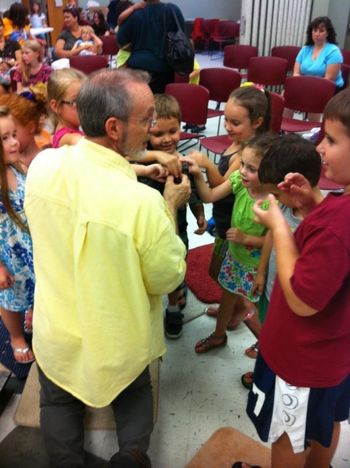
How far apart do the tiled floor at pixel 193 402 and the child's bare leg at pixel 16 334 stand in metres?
0.23

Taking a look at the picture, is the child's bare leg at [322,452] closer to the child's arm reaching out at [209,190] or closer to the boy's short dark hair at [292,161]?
the boy's short dark hair at [292,161]

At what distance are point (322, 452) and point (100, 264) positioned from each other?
1.03 metres

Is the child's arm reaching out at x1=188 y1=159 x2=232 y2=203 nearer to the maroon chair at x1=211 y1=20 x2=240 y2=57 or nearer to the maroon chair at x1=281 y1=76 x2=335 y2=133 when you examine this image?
the maroon chair at x1=281 y1=76 x2=335 y2=133

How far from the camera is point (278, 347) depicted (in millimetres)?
1232

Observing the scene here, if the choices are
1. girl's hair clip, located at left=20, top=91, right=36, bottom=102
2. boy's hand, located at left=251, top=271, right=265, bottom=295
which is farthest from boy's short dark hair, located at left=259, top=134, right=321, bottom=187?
girl's hair clip, located at left=20, top=91, right=36, bottom=102

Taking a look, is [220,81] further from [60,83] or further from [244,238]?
[244,238]

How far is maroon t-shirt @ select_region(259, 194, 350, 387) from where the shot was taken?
955 mm

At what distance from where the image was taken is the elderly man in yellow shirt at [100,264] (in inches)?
43.6

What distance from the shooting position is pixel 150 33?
3674 millimetres

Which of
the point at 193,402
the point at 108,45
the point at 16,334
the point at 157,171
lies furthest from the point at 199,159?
the point at 108,45

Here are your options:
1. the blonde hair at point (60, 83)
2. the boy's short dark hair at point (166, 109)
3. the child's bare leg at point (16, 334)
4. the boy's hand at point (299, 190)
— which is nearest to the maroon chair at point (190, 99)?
the blonde hair at point (60, 83)

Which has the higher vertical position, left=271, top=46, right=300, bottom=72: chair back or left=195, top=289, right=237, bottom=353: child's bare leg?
left=271, top=46, right=300, bottom=72: chair back

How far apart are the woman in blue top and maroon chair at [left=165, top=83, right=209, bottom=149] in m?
1.47

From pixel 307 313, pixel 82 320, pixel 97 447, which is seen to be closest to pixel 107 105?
pixel 82 320
